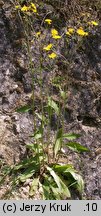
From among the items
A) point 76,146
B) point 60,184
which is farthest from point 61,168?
point 76,146

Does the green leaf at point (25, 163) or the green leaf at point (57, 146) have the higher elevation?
the green leaf at point (57, 146)

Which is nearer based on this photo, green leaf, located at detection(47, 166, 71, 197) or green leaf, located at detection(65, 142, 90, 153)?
green leaf, located at detection(47, 166, 71, 197)

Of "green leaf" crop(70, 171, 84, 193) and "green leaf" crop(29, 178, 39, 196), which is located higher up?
"green leaf" crop(29, 178, 39, 196)

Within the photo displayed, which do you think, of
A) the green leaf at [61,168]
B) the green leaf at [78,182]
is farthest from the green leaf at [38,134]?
the green leaf at [78,182]

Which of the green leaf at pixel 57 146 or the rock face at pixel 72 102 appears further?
the rock face at pixel 72 102

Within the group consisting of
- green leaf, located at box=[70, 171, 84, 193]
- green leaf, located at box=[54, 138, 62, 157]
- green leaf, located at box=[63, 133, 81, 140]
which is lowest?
green leaf, located at box=[70, 171, 84, 193]

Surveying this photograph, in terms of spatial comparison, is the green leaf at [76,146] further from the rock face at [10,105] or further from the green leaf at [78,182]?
the rock face at [10,105]

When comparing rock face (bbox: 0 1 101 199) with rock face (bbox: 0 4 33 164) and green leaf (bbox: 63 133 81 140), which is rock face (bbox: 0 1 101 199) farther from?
green leaf (bbox: 63 133 81 140)

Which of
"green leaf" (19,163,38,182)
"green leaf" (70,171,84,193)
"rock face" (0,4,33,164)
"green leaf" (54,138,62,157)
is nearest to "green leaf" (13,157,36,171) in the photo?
"green leaf" (19,163,38,182)

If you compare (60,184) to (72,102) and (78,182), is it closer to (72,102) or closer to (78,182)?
(78,182)
